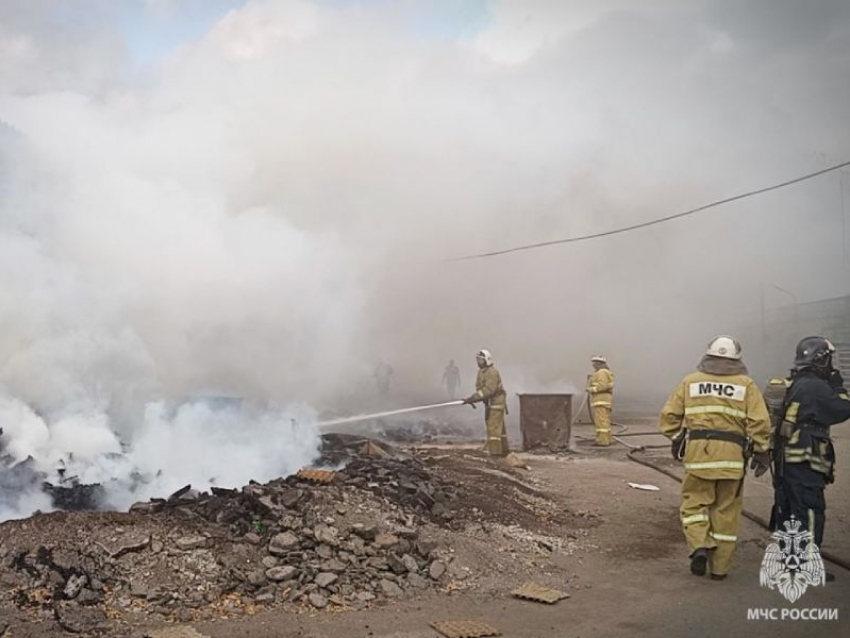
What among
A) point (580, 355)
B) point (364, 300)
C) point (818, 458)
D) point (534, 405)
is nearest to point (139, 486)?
point (818, 458)

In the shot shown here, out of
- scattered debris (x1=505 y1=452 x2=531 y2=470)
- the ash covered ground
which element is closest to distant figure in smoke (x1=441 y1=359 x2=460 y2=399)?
scattered debris (x1=505 y1=452 x2=531 y2=470)

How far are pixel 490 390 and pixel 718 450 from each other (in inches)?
235

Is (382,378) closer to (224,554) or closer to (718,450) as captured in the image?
(224,554)

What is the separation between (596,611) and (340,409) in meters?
12.1

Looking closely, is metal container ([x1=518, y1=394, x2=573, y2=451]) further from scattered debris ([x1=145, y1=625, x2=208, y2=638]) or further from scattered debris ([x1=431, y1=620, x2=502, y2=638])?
scattered debris ([x1=145, y1=625, x2=208, y2=638])

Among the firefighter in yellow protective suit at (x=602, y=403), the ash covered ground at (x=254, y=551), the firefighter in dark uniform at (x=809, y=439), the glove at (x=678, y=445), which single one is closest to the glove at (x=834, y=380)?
the firefighter in dark uniform at (x=809, y=439)

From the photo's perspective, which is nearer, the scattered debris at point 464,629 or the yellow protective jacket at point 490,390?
the scattered debris at point 464,629

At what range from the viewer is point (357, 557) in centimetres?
469

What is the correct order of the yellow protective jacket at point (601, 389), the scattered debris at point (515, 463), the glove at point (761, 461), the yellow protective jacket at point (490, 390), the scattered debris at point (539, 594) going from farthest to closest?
the yellow protective jacket at point (601, 389), the yellow protective jacket at point (490, 390), the scattered debris at point (515, 463), the glove at point (761, 461), the scattered debris at point (539, 594)

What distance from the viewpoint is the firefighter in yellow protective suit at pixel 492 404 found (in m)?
10.3

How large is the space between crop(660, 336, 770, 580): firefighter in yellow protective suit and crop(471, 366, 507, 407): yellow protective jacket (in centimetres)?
571

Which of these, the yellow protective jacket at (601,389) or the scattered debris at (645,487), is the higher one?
the yellow protective jacket at (601,389)

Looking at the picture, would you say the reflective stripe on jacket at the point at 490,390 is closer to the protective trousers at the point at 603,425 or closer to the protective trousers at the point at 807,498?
the protective trousers at the point at 603,425

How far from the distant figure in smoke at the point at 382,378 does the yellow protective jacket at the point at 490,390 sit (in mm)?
9303
